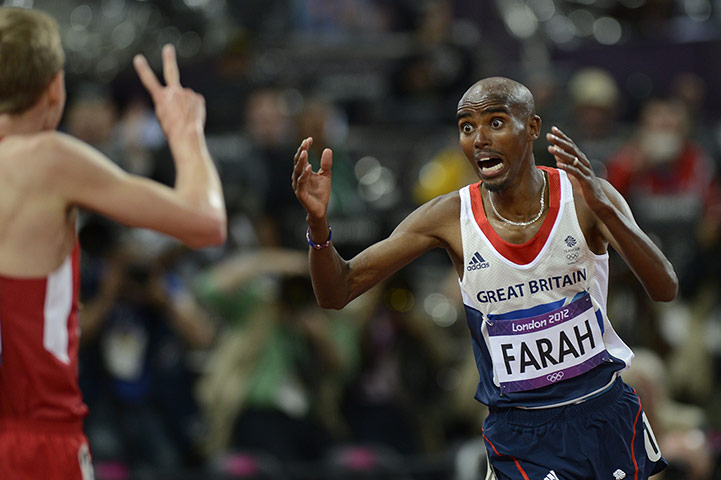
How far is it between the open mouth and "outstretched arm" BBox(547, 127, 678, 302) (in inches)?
8.2

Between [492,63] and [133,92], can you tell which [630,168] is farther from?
[133,92]

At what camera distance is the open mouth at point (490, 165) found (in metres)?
3.78

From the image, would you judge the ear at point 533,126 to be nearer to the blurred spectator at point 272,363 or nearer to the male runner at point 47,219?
the male runner at point 47,219

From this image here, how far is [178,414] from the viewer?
7.78 meters

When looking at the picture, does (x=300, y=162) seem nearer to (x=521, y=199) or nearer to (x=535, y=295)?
(x=521, y=199)

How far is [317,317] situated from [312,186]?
403 cm

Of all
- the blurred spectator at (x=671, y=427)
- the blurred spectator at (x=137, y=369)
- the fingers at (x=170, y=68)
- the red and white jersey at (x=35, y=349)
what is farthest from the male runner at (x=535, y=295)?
the blurred spectator at (x=137, y=369)

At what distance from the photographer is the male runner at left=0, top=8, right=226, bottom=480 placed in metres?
3.56

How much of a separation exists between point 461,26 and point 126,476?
796cm

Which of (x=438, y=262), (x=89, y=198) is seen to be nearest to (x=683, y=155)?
(x=438, y=262)

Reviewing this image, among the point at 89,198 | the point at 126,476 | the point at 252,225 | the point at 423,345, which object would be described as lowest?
the point at 126,476

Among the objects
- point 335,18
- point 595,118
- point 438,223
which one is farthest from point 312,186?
point 335,18

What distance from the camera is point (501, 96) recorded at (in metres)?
3.77

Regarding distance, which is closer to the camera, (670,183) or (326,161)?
(326,161)
